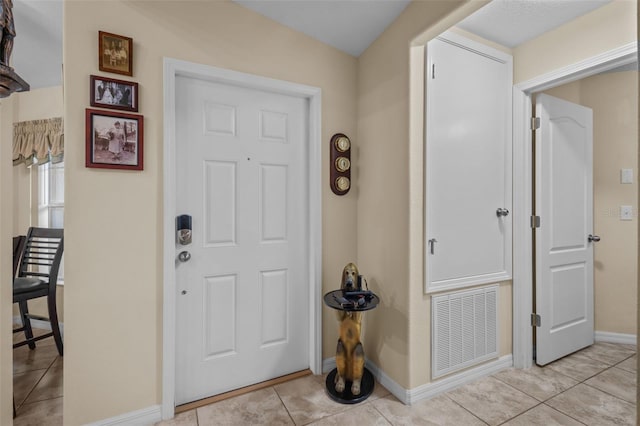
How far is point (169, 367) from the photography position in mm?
1753

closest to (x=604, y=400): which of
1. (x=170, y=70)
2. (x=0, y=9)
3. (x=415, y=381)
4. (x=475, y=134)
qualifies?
(x=415, y=381)

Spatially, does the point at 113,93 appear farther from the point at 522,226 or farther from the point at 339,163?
the point at 522,226

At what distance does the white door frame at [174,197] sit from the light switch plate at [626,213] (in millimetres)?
2678

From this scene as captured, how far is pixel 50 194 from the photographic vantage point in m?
3.17

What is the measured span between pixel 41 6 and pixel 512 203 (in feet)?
11.1

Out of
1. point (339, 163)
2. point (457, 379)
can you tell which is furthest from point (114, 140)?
point (457, 379)

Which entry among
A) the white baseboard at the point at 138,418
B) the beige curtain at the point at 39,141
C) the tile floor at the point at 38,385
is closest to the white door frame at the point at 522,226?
the white baseboard at the point at 138,418

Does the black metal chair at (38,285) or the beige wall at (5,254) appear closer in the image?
the beige wall at (5,254)

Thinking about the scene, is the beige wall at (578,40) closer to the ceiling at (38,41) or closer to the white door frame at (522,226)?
the white door frame at (522,226)

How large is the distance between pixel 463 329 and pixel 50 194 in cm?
399

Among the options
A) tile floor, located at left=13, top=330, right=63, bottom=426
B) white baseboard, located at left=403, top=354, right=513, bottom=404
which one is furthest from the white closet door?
tile floor, located at left=13, top=330, right=63, bottom=426

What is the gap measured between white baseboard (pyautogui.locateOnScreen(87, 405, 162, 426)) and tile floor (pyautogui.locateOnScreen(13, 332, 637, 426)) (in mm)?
66

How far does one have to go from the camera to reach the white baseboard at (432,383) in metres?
1.89

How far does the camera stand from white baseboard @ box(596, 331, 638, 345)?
2.67 m
